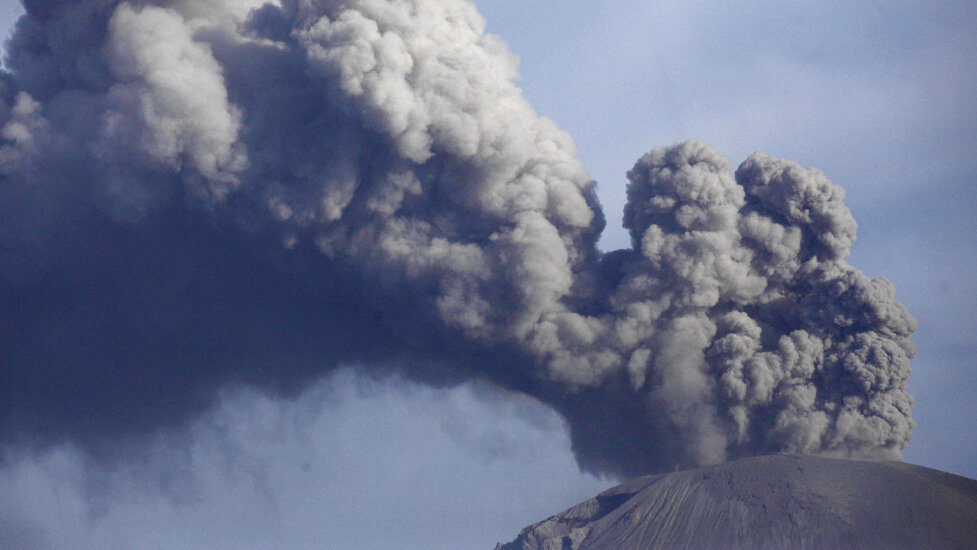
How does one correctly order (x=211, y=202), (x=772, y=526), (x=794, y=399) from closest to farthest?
(x=772, y=526) → (x=794, y=399) → (x=211, y=202)

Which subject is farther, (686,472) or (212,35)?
(212,35)

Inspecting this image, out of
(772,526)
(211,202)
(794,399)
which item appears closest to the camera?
(772,526)

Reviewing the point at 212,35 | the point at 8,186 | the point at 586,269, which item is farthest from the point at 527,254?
the point at 8,186

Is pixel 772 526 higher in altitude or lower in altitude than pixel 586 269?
lower

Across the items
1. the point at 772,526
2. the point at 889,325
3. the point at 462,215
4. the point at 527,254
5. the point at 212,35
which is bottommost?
the point at 772,526

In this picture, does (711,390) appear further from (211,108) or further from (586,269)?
(211,108)

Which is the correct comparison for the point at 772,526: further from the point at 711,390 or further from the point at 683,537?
the point at 711,390
